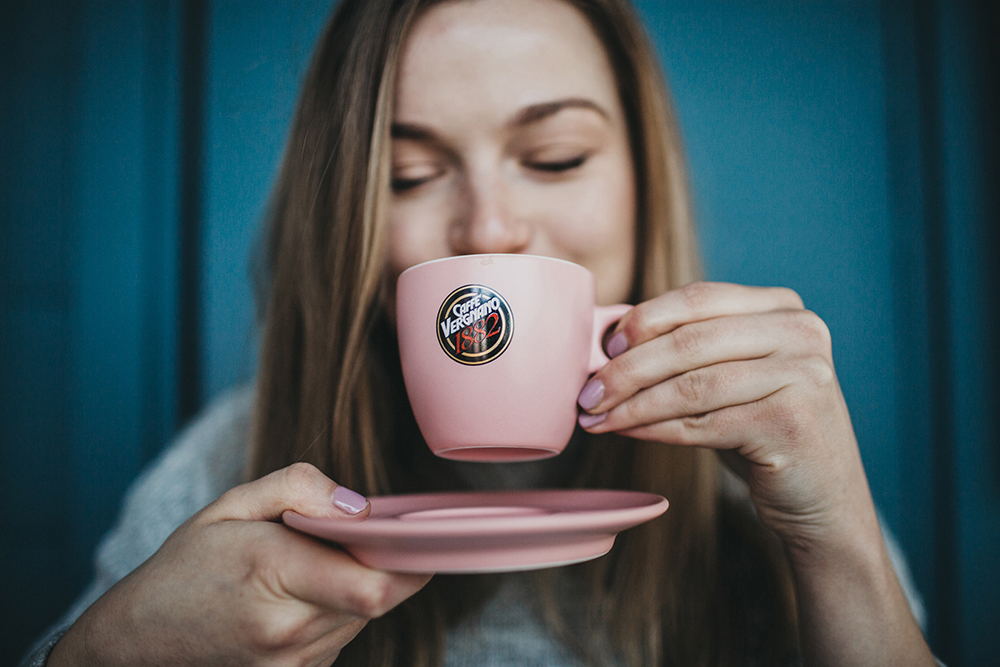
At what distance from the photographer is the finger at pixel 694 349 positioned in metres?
0.58

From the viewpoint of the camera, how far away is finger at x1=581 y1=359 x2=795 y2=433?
58cm

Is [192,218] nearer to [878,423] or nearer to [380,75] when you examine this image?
[380,75]

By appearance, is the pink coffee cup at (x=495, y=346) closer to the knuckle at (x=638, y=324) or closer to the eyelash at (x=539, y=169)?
the knuckle at (x=638, y=324)

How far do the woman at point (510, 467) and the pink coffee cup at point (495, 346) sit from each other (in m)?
0.06

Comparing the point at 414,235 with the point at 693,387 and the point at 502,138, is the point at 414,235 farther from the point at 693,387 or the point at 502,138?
the point at 693,387

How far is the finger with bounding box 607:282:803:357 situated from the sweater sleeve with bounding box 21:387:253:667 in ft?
2.77

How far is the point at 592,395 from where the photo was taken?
612mm

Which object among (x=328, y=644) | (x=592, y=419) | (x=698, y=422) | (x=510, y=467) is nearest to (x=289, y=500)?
(x=328, y=644)

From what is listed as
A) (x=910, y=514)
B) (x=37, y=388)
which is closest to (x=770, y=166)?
(x=910, y=514)

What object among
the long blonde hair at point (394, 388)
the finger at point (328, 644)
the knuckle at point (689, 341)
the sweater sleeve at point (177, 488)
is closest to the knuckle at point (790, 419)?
the knuckle at point (689, 341)

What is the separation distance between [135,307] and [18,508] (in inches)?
25.1

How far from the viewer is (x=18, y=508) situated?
1.51 meters

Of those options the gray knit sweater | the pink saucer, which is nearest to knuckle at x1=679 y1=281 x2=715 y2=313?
the pink saucer

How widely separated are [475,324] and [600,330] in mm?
162
